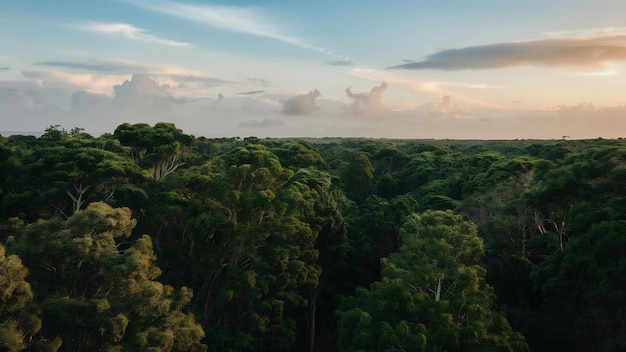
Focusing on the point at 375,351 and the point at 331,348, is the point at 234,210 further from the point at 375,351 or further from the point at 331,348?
the point at 331,348

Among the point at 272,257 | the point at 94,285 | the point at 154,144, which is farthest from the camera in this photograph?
the point at 154,144

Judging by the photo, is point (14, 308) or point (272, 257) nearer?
point (14, 308)

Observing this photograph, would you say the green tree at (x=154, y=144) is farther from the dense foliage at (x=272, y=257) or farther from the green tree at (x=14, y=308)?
the green tree at (x=14, y=308)

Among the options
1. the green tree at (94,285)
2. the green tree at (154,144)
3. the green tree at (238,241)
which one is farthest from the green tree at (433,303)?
the green tree at (154,144)

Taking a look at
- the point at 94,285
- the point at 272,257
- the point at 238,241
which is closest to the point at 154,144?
the point at 238,241

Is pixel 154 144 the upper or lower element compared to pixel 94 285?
upper

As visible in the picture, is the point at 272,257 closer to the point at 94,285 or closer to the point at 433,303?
the point at 94,285

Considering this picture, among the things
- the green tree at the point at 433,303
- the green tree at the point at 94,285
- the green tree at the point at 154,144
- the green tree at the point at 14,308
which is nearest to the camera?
the green tree at the point at 14,308

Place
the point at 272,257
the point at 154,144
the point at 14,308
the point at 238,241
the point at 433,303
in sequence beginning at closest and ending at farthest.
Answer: the point at 14,308 < the point at 433,303 < the point at 238,241 < the point at 272,257 < the point at 154,144
